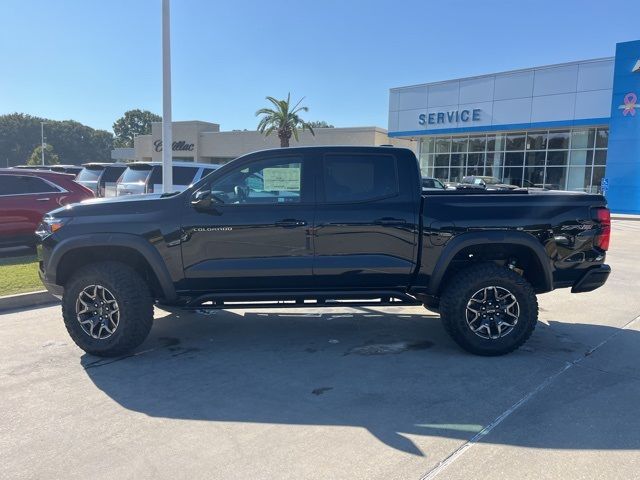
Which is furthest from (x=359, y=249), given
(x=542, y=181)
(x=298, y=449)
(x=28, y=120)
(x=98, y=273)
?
(x=28, y=120)

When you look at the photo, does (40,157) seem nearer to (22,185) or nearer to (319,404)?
(22,185)

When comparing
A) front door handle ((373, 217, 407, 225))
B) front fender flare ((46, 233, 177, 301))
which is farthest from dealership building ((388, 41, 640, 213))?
front fender flare ((46, 233, 177, 301))

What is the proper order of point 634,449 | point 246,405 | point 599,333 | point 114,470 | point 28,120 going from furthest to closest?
point 28,120 → point 599,333 → point 246,405 → point 634,449 → point 114,470

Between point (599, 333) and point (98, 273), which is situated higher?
point (98, 273)

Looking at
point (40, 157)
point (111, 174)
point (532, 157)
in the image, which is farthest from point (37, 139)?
point (111, 174)

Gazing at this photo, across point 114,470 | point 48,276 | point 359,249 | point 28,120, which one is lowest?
point 114,470

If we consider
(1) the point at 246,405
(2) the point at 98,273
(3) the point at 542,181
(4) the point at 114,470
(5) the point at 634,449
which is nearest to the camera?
(4) the point at 114,470

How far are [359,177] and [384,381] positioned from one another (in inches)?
76.1

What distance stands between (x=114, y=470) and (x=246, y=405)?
1081 millimetres

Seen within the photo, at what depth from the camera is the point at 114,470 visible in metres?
2.99

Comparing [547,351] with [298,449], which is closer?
[298,449]

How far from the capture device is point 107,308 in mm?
4836

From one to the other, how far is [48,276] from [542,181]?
96.3ft

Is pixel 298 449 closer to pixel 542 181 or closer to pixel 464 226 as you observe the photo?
pixel 464 226
